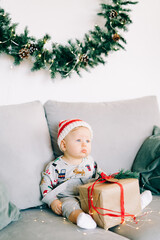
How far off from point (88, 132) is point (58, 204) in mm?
441

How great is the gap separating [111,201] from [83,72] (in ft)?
4.13

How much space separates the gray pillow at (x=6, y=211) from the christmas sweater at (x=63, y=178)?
0.22 meters

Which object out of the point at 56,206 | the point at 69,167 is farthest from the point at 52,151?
the point at 56,206

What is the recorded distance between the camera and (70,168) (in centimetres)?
167

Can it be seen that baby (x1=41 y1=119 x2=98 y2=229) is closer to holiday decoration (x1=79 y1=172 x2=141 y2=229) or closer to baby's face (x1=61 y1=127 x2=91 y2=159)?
baby's face (x1=61 y1=127 x2=91 y2=159)

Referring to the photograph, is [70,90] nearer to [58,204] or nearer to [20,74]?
[20,74]

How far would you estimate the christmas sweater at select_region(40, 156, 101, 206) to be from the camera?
1.57m

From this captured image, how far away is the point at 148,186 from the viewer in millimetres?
1772

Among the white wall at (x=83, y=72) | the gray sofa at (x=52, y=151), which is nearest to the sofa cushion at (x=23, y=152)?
the gray sofa at (x=52, y=151)

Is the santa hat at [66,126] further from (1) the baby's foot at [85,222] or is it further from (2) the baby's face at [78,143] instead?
(1) the baby's foot at [85,222]

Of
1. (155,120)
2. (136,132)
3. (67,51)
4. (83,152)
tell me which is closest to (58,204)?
(83,152)

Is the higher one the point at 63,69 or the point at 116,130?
the point at 63,69

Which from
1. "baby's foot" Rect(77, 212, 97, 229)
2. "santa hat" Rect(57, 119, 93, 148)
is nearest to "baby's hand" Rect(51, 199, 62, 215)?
"baby's foot" Rect(77, 212, 97, 229)

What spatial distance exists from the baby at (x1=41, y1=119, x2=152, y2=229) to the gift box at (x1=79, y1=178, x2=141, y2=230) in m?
0.12
